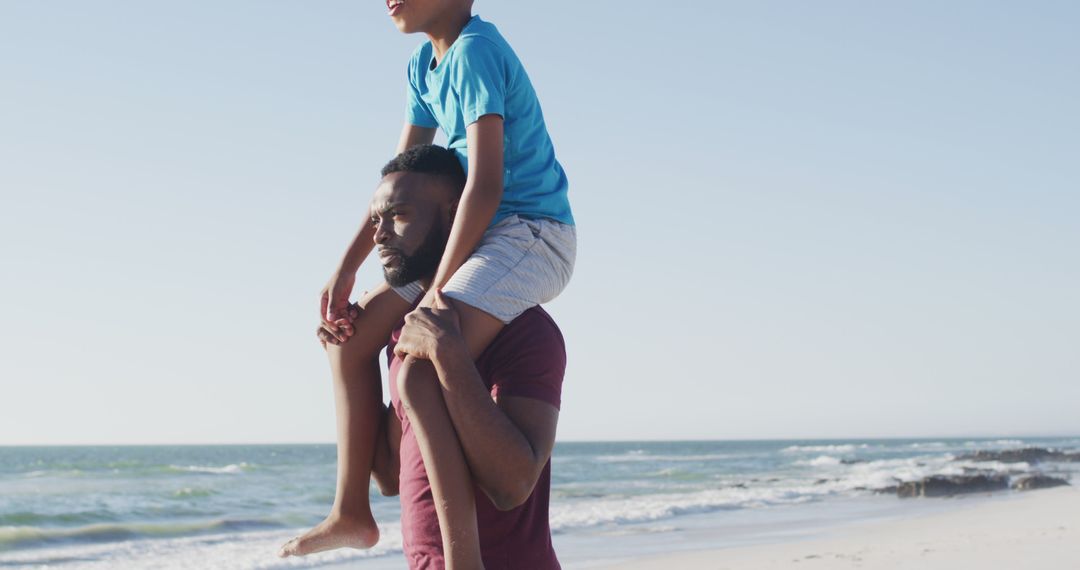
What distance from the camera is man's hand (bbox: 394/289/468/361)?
2.76 metres

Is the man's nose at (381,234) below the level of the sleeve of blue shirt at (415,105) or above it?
below

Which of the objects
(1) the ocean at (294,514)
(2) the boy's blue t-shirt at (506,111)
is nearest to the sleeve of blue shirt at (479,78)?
(2) the boy's blue t-shirt at (506,111)

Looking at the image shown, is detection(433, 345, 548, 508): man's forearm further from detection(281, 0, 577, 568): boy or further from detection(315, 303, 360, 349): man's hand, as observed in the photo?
detection(315, 303, 360, 349): man's hand

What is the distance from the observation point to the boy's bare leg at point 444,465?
2754 millimetres

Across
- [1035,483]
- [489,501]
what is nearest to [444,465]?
[489,501]

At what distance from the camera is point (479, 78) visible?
9.90 ft

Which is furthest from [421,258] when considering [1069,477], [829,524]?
[1069,477]

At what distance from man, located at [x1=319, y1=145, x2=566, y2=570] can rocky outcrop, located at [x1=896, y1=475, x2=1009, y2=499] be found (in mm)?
18687

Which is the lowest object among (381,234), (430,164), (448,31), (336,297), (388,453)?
(388,453)

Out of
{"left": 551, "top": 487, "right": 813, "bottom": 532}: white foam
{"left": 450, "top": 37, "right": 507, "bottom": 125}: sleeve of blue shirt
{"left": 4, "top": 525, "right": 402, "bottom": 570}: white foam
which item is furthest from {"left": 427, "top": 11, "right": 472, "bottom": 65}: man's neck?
{"left": 551, "top": 487, "right": 813, "bottom": 532}: white foam

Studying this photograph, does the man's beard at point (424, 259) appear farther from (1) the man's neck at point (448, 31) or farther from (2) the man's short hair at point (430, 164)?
(1) the man's neck at point (448, 31)

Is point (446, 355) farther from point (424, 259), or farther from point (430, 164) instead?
point (430, 164)

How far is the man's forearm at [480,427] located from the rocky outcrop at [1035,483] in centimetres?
2052

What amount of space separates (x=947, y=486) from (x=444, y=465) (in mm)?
19910
